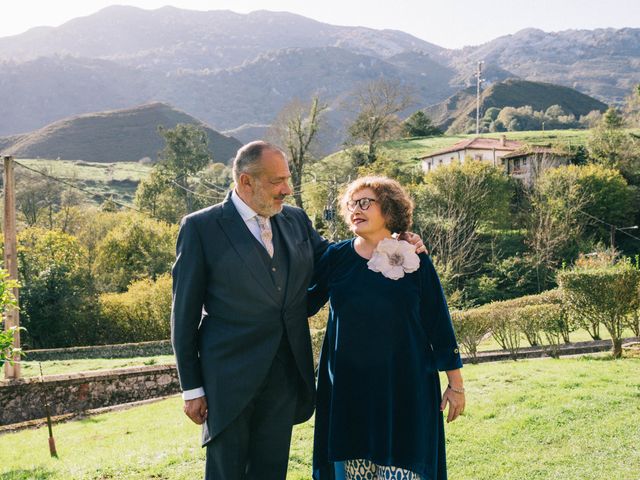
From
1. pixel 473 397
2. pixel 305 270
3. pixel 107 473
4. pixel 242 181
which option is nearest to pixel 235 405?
pixel 305 270

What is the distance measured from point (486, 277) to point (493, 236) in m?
5.41

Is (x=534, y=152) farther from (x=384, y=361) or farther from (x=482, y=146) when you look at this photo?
(x=384, y=361)

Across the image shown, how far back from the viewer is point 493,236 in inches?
1399

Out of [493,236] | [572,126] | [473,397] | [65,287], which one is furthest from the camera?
[572,126]

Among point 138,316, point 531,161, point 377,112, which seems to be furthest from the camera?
point 377,112

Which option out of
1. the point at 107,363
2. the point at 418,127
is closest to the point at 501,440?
the point at 107,363

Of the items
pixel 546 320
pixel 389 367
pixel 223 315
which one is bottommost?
pixel 546 320

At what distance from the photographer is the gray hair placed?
3242mm

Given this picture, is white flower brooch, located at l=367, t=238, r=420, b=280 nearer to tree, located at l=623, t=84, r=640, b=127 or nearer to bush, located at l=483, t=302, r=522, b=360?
bush, located at l=483, t=302, r=522, b=360

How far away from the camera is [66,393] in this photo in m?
13.0

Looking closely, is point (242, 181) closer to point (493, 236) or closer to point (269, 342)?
point (269, 342)

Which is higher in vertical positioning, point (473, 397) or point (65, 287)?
point (473, 397)

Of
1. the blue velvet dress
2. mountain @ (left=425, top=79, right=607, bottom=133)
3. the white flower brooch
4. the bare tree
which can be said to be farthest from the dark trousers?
mountain @ (left=425, top=79, right=607, bottom=133)

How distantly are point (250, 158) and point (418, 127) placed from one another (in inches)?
2914
